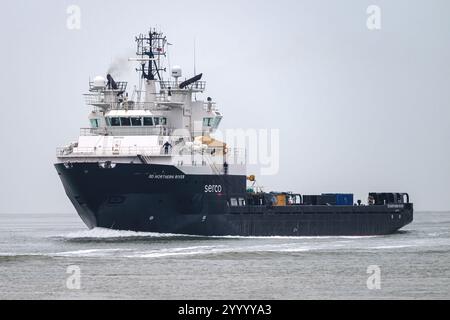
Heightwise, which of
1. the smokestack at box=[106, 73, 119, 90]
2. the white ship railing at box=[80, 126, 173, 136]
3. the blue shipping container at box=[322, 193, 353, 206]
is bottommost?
the blue shipping container at box=[322, 193, 353, 206]

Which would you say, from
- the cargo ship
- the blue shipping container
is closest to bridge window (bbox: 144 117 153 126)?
the cargo ship

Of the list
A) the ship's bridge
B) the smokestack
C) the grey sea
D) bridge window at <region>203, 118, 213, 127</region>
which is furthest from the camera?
bridge window at <region>203, 118, 213, 127</region>

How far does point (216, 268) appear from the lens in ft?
175

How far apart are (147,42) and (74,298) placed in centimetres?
3506

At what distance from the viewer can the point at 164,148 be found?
70.6 meters

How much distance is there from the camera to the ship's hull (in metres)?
68.1

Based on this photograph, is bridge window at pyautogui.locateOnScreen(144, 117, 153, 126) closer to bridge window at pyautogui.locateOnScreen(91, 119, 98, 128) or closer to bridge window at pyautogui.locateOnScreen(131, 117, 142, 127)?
bridge window at pyautogui.locateOnScreen(131, 117, 142, 127)

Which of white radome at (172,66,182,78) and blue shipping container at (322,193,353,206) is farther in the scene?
blue shipping container at (322,193,353,206)

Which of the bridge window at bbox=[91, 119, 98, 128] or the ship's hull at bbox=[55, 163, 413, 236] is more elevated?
the bridge window at bbox=[91, 119, 98, 128]

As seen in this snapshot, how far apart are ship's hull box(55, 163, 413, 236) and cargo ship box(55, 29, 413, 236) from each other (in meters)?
0.06

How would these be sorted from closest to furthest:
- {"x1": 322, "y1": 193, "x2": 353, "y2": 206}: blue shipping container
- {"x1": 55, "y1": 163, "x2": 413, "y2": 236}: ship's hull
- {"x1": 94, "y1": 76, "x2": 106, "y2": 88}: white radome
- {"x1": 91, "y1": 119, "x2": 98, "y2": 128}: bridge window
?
{"x1": 55, "y1": 163, "x2": 413, "y2": 236}: ship's hull
{"x1": 91, "y1": 119, "x2": 98, "y2": 128}: bridge window
{"x1": 94, "y1": 76, "x2": 106, "y2": 88}: white radome
{"x1": 322, "y1": 193, "x2": 353, "y2": 206}: blue shipping container

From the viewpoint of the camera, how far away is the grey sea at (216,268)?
147 feet
